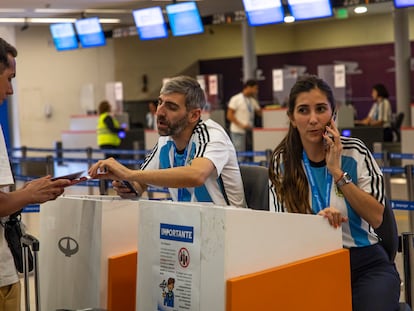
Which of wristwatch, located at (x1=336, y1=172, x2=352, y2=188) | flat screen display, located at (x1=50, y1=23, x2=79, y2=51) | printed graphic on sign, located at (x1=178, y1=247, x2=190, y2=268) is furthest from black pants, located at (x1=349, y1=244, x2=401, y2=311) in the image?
flat screen display, located at (x1=50, y1=23, x2=79, y2=51)

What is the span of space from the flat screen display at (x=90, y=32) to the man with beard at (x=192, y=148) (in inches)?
509

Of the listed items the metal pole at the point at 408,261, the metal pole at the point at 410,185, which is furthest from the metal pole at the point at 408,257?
the metal pole at the point at 410,185

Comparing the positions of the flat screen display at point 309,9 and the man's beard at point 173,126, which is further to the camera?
the flat screen display at point 309,9

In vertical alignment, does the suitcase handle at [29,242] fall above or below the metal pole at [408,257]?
above

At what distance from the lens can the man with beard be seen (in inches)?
147

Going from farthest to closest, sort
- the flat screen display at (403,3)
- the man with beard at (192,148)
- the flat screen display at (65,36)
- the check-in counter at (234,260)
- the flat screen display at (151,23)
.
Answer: the flat screen display at (65,36) < the flat screen display at (151,23) < the flat screen display at (403,3) < the man with beard at (192,148) < the check-in counter at (234,260)

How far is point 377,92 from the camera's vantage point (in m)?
15.0

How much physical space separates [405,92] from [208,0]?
4615 millimetres

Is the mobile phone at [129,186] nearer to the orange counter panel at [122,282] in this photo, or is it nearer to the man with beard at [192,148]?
the man with beard at [192,148]

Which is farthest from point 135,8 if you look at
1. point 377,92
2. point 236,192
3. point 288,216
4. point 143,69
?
point 288,216

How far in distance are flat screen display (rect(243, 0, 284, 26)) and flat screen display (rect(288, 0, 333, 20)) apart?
1.21ft

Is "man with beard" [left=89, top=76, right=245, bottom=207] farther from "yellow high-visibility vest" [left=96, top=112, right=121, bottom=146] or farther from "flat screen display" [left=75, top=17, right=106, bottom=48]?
"flat screen display" [left=75, top=17, right=106, bottom=48]

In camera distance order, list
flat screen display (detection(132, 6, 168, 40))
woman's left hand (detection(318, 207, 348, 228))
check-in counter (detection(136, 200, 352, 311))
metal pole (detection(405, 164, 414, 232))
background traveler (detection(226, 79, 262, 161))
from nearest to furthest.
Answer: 1. check-in counter (detection(136, 200, 352, 311))
2. woman's left hand (detection(318, 207, 348, 228))
3. metal pole (detection(405, 164, 414, 232))
4. background traveler (detection(226, 79, 262, 161))
5. flat screen display (detection(132, 6, 168, 40))

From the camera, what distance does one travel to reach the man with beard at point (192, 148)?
12.2ft
